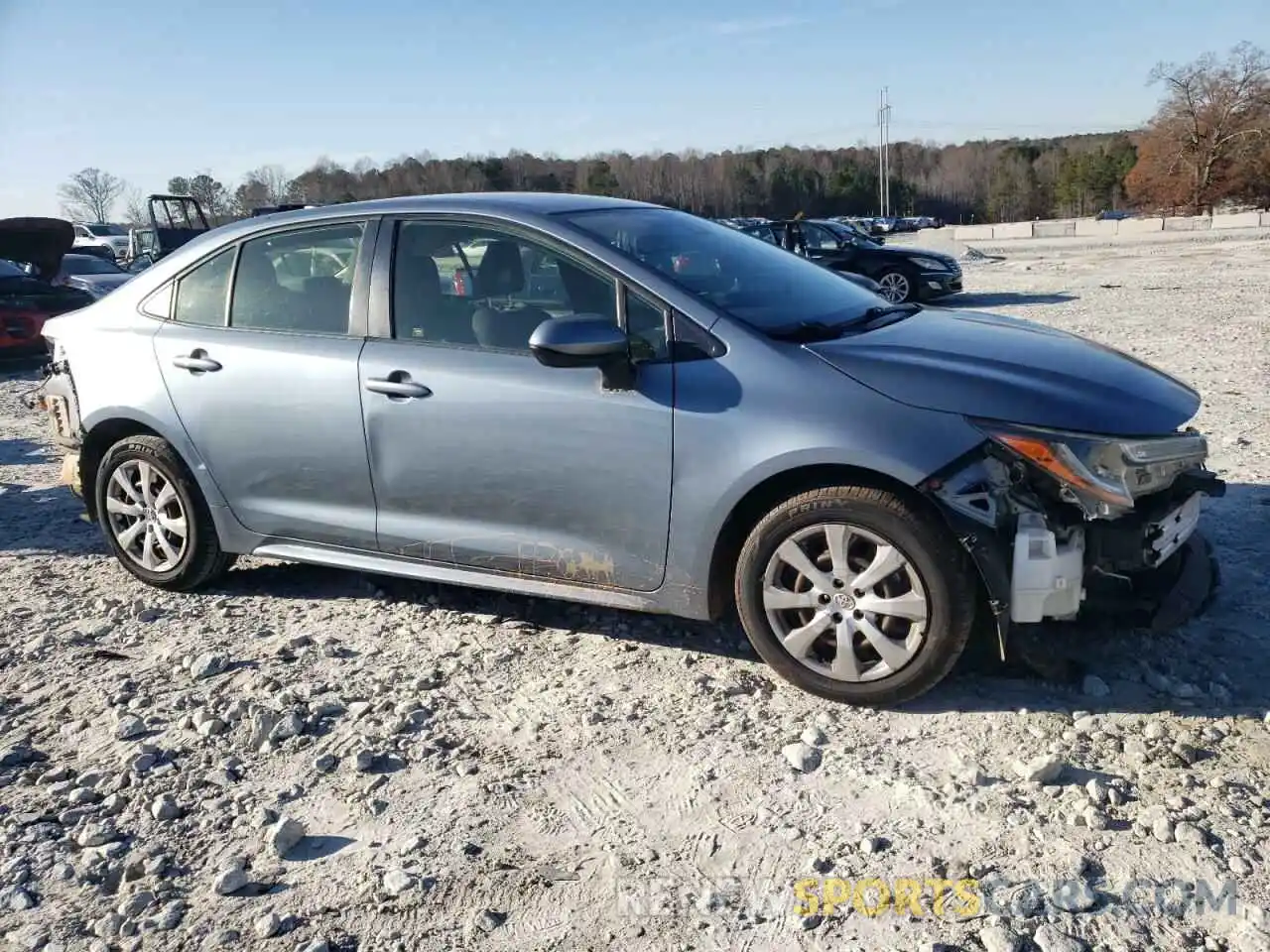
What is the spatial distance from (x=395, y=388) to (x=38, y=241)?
13593 mm

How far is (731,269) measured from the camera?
431cm

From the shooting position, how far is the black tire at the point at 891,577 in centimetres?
341

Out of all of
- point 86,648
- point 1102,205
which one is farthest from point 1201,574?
point 1102,205

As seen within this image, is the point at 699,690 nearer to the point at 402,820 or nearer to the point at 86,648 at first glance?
the point at 402,820

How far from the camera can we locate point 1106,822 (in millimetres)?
2910

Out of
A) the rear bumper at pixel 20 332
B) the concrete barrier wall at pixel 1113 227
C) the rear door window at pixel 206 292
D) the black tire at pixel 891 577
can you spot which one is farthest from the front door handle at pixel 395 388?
the concrete barrier wall at pixel 1113 227

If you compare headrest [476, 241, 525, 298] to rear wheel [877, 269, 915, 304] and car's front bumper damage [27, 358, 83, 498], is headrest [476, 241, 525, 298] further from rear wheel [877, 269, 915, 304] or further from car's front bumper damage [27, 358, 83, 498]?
rear wheel [877, 269, 915, 304]

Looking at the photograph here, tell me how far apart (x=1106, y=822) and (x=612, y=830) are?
53.7 inches

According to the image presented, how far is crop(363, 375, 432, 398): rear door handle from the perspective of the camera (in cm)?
414

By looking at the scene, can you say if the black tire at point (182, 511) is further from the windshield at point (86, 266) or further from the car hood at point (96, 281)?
the windshield at point (86, 266)

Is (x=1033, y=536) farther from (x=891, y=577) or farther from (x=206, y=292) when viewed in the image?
(x=206, y=292)

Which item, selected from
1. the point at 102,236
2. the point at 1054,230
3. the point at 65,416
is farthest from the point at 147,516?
the point at 1054,230

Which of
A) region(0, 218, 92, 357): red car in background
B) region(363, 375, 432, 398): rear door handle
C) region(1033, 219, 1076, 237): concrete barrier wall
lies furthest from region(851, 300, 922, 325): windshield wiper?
region(1033, 219, 1076, 237): concrete barrier wall

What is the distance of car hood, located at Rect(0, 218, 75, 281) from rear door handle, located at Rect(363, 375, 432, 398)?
42.4 ft
